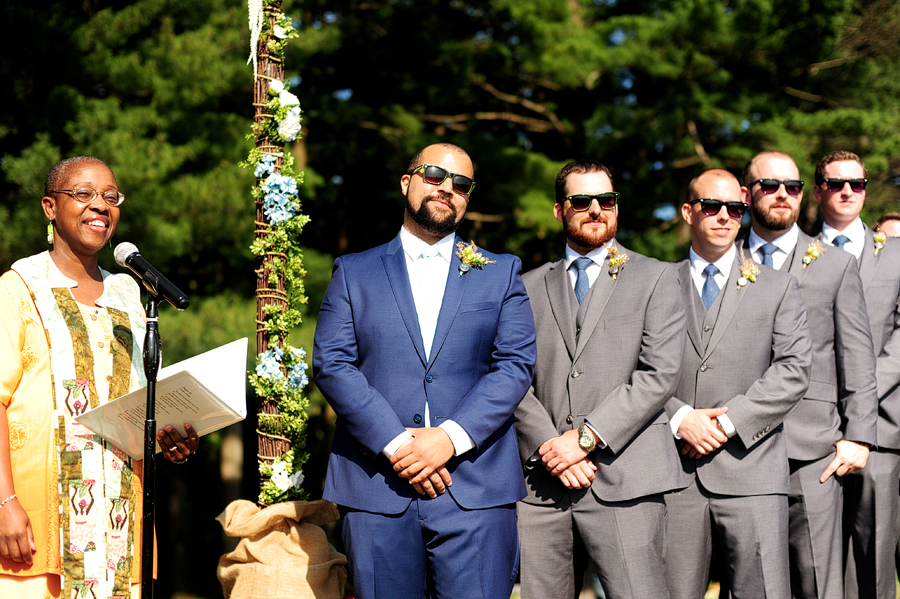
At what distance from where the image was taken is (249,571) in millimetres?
4020

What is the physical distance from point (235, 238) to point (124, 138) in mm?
1753

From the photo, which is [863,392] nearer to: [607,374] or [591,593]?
[607,374]

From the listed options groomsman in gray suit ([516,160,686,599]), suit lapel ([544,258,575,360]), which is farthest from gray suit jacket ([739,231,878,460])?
suit lapel ([544,258,575,360])

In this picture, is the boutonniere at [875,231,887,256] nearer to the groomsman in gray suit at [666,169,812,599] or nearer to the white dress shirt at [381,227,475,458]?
the groomsman in gray suit at [666,169,812,599]

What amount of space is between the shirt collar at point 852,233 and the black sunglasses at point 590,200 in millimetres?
1586

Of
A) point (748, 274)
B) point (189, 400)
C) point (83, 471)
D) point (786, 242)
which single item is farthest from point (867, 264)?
point (83, 471)

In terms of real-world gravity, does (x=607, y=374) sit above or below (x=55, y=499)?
above

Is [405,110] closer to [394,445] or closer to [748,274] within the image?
[748,274]

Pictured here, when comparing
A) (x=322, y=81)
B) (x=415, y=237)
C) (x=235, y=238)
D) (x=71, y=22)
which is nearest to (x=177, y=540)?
(x=235, y=238)

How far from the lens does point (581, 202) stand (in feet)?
13.3

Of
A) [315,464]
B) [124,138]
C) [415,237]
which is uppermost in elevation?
[124,138]

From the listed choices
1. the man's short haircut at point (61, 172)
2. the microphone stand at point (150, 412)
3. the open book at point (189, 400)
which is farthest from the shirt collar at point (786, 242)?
the man's short haircut at point (61, 172)

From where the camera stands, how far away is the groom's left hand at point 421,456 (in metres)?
3.28

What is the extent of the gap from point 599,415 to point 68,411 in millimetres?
2172
